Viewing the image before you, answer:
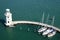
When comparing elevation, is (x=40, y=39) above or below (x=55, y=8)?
below

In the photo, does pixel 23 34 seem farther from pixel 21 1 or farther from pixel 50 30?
pixel 21 1

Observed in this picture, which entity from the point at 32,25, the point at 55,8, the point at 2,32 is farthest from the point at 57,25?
the point at 2,32

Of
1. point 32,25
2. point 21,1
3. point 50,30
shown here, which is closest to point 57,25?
point 50,30

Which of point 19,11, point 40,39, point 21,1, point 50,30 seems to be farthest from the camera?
point 21,1

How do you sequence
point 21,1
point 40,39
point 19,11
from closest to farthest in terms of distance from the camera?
point 40,39 → point 19,11 → point 21,1

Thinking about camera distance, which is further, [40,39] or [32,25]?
[32,25]

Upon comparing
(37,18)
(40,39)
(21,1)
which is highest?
(21,1)
